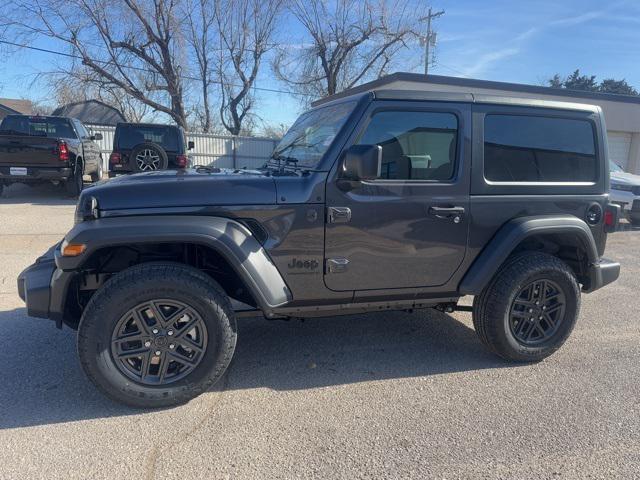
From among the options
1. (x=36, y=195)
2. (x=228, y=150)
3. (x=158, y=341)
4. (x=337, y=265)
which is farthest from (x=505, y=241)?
(x=228, y=150)

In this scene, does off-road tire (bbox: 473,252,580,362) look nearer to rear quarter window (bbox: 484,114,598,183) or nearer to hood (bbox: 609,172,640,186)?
rear quarter window (bbox: 484,114,598,183)

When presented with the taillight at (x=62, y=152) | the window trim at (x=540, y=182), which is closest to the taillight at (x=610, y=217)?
the window trim at (x=540, y=182)

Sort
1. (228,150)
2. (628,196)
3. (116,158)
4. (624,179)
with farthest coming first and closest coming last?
(228,150) → (624,179) → (116,158) → (628,196)

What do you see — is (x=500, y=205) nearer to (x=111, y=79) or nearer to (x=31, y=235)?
(x=31, y=235)

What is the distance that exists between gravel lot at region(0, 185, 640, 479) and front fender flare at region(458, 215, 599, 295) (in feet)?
2.31

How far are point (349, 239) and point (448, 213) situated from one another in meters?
0.75

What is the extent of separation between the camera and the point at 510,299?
11.6 ft

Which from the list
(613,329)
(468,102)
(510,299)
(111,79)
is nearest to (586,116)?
(468,102)

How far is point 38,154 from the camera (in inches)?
415

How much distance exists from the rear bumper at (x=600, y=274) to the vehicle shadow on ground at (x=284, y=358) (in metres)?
0.98

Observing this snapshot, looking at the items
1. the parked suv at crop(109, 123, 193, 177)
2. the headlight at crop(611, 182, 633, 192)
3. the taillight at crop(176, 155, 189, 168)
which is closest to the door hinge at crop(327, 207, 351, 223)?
the parked suv at crop(109, 123, 193, 177)

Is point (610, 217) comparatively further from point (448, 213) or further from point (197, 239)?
point (197, 239)

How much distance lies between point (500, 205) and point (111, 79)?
22.9 metres

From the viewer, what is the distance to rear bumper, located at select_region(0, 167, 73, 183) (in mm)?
10523
